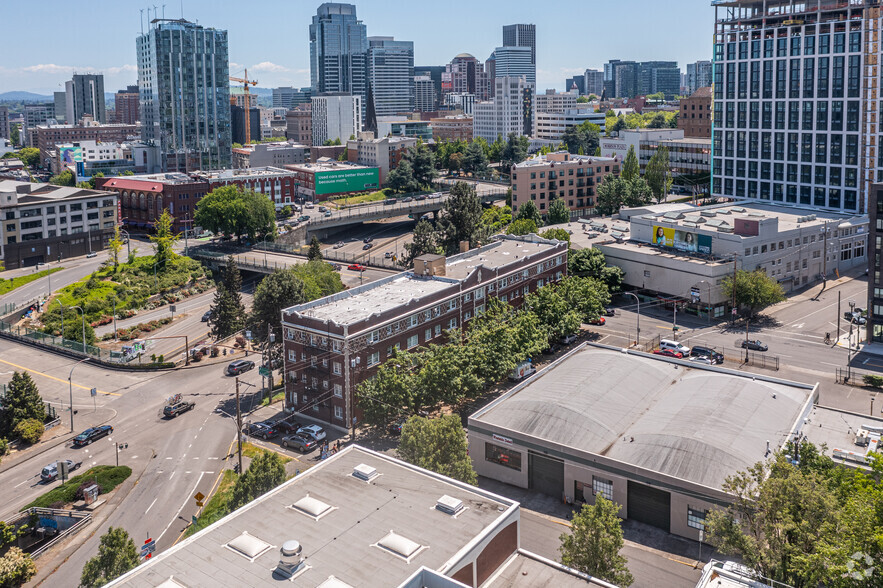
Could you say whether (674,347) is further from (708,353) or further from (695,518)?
(695,518)

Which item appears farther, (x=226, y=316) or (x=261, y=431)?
(x=226, y=316)

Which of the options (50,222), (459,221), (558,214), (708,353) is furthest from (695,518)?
(50,222)

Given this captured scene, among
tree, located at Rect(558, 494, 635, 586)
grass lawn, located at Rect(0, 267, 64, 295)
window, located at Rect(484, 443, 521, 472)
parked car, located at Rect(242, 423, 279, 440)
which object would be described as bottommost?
parked car, located at Rect(242, 423, 279, 440)

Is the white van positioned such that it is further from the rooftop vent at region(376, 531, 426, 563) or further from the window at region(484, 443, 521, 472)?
the rooftop vent at region(376, 531, 426, 563)

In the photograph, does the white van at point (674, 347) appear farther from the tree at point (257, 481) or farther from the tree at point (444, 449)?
the tree at point (257, 481)

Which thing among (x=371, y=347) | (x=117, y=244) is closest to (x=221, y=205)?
(x=117, y=244)

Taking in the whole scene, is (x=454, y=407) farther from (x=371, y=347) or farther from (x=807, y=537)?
(x=807, y=537)

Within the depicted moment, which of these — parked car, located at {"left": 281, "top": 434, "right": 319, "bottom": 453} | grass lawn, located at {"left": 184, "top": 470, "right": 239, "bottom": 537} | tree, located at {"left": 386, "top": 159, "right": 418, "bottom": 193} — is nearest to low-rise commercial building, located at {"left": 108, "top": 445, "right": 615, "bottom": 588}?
grass lawn, located at {"left": 184, "top": 470, "right": 239, "bottom": 537}
